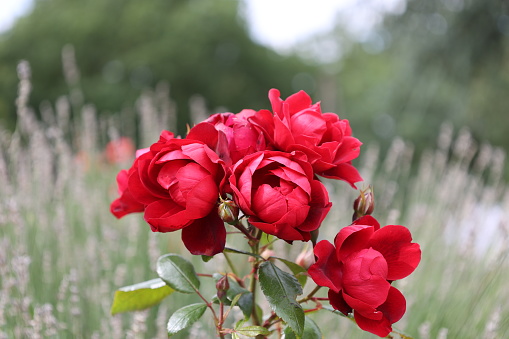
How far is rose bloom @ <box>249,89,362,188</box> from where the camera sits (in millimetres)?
644

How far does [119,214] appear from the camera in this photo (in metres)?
0.75

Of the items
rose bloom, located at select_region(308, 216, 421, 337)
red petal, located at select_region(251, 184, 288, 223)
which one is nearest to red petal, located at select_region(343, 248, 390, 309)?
rose bloom, located at select_region(308, 216, 421, 337)

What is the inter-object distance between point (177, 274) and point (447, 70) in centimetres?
722

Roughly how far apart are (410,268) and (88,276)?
1.27m

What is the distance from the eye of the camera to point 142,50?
9.70 meters

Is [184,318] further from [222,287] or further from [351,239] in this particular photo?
[351,239]

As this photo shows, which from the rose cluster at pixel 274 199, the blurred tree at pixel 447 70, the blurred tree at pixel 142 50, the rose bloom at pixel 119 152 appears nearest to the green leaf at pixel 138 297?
the rose cluster at pixel 274 199

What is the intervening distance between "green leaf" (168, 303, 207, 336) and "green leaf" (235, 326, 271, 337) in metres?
0.06

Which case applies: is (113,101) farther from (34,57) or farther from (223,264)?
(223,264)

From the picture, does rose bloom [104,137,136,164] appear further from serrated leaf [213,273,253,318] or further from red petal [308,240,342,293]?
red petal [308,240,342,293]

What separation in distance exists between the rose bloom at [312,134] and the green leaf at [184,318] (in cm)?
24

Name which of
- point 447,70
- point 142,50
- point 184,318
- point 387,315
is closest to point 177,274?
point 184,318

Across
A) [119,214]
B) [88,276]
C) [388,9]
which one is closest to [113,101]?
[388,9]

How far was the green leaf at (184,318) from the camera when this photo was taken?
2.12ft
